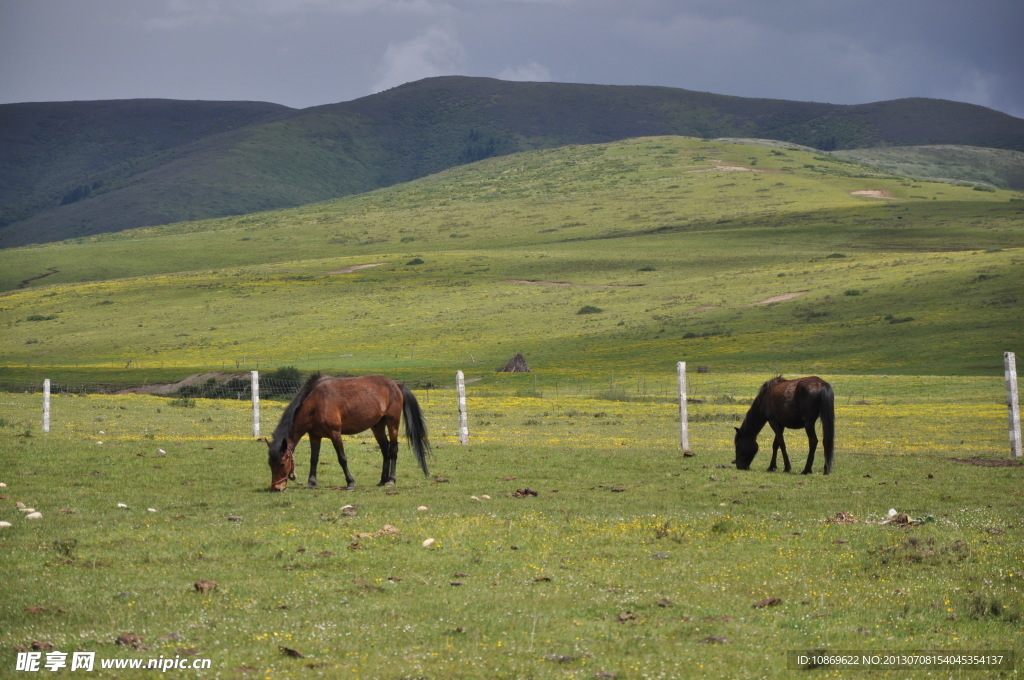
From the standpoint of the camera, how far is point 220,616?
32.7 ft

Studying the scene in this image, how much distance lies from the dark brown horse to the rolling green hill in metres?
34.4

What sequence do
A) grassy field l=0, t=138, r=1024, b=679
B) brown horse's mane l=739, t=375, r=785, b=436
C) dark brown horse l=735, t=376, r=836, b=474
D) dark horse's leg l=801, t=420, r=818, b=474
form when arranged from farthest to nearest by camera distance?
1. brown horse's mane l=739, t=375, r=785, b=436
2. dark horse's leg l=801, t=420, r=818, b=474
3. dark brown horse l=735, t=376, r=836, b=474
4. grassy field l=0, t=138, r=1024, b=679

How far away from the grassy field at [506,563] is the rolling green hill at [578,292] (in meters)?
37.1

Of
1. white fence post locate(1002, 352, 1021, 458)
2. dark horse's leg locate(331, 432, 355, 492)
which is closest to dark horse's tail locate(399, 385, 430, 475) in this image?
dark horse's leg locate(331, 432, 355, 492)

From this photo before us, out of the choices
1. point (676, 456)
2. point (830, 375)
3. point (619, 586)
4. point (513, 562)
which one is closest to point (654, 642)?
point (619, 586)

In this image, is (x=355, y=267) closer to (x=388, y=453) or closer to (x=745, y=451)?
(x=745, y=451)

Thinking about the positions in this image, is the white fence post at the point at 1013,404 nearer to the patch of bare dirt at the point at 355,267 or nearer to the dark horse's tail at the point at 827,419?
the dark horse's tail at the point at 827,419

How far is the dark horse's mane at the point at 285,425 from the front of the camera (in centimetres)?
1862

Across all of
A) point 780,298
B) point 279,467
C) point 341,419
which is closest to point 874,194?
point 780,298

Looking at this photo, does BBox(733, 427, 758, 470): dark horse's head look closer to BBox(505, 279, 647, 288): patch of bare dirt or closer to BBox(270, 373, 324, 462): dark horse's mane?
BBox(270, 373, 324, 462): dark horse's mane

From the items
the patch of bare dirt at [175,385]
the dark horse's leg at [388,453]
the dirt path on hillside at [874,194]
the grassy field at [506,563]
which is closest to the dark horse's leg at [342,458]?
the grassy field at [506,563]

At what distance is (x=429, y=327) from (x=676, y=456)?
65.2m

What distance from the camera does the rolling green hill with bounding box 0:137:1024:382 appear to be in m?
68.2

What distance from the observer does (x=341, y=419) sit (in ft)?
63.9
